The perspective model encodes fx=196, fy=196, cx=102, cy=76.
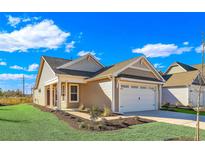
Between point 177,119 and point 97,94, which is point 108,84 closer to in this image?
point 97,94

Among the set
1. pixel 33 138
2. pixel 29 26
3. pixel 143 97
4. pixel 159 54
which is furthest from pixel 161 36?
pixel 33 138

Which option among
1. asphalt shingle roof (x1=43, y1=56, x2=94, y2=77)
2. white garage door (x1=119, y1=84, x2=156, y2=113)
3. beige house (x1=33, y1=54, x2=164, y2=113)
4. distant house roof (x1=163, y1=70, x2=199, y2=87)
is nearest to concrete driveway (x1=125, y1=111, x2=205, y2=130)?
white garage door (x1=119, y1=84, x2=156, y2=113)

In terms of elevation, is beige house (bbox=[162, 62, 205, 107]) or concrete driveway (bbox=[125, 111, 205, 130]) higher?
beige house (bbox=[162, 62, 205, 107])

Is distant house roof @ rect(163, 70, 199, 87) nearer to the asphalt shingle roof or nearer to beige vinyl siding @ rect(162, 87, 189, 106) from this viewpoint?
beige vinyl siding @ rect(162, 87, 189, 106)

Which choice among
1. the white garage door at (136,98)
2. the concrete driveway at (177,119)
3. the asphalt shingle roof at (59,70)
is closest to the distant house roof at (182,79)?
the white garage door at (136,98)

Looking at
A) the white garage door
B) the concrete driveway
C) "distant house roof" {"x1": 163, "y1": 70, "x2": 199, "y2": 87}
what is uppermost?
"distant house roof" {"x1": 163, "y1": 70, "x2": 199, "y2": 87}

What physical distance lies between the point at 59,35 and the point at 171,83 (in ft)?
57.5

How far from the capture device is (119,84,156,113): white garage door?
579 inches

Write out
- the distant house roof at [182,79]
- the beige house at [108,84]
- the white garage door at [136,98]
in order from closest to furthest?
the beige house at [108,84] < the white garage door at [136,98] < the distant house roof at [182,79]

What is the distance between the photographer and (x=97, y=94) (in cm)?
1606

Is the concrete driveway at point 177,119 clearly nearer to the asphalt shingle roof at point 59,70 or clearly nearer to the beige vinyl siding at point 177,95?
the asphalt shingle roof at point 59,70

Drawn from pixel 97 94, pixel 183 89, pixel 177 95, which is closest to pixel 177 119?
pixel 97 94

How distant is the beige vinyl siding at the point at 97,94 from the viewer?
14869mm
